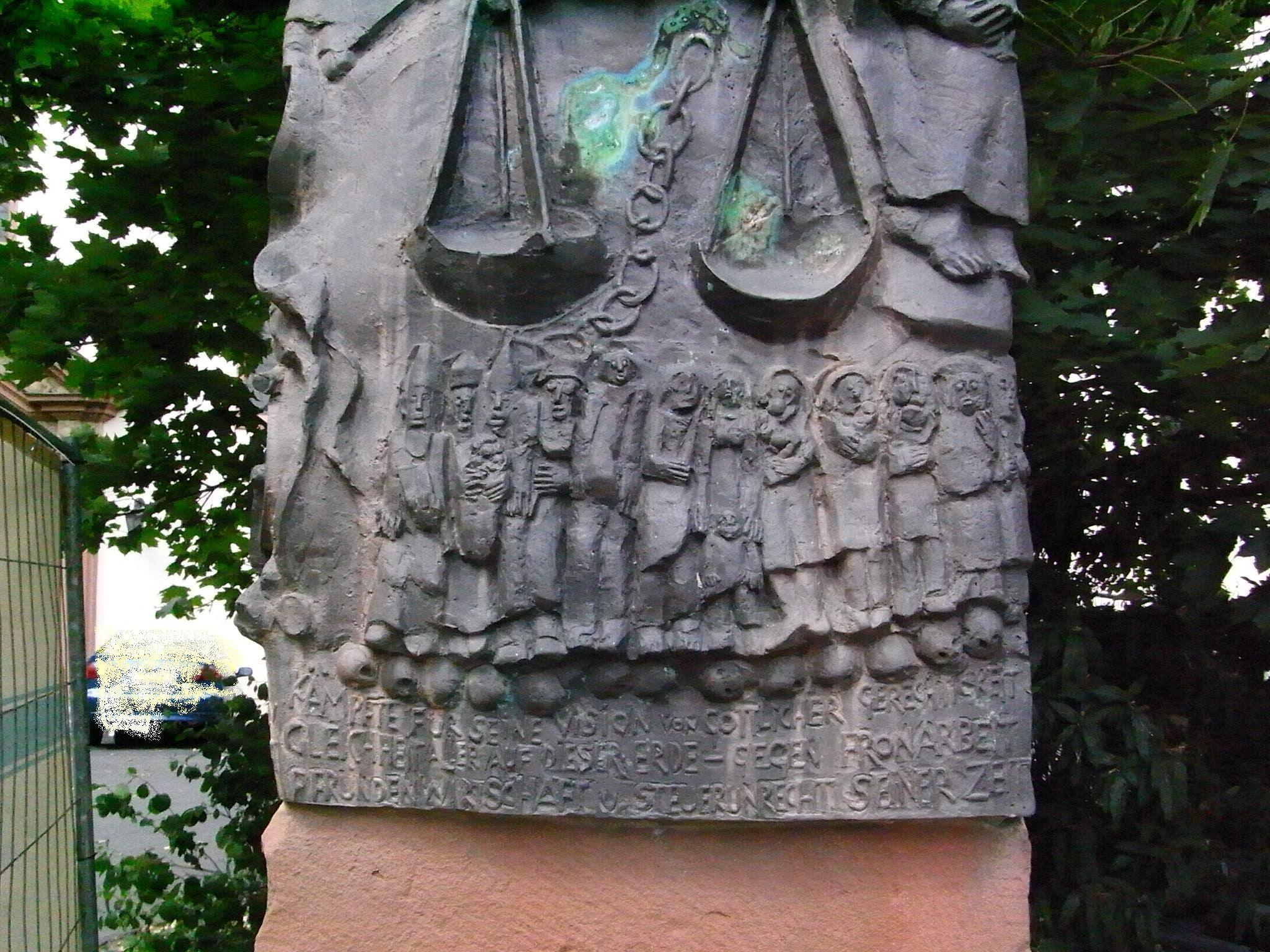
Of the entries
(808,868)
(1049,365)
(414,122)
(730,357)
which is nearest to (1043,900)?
(808,868)

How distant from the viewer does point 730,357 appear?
2.51 m

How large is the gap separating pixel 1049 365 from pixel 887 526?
104 centimetres

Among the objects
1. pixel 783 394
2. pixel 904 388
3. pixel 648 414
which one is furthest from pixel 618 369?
pixel 904 388

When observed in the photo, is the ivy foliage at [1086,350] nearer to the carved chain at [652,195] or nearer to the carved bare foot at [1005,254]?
the carved bare foot at [1005,254]

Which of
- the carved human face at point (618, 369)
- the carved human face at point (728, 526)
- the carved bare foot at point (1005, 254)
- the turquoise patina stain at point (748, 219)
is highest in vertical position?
the turquoise patina stain at point (748, 219)

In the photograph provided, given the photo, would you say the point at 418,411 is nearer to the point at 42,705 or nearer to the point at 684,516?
the point at 684,516

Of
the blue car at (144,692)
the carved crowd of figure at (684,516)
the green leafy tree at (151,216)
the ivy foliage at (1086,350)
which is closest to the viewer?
the carved crowd of figure at (684,516)

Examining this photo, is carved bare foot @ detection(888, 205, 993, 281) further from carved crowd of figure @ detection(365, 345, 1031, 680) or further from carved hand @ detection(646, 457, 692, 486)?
carved hand @ detection(646, 457, 692, 486)

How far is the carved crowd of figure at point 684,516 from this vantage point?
2.39 m

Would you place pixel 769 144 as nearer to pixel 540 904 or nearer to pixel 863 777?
pixel 863 777

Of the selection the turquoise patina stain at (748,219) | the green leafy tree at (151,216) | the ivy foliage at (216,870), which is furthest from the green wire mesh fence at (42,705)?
the turquoise patina stain at (748,219)

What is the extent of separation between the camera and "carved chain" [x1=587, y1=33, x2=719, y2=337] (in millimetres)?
2496

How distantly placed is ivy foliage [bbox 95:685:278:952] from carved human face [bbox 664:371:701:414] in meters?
2.25

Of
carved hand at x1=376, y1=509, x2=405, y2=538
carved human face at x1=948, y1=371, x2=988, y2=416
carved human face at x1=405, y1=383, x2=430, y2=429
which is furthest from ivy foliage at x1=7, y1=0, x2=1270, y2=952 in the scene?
carved hand at x1=376, y1=509, x2=405, y2=538
